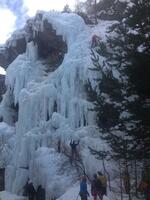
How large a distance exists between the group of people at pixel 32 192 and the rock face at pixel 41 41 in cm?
866

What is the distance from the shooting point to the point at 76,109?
84.7 feet

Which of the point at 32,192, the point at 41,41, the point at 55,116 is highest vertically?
the point at 41,41

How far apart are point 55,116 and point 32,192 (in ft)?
14.2

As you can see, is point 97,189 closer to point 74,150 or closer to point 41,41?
point 74,150

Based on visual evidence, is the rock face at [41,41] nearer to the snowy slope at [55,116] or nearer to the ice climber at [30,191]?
the snowy slope at [55,116]

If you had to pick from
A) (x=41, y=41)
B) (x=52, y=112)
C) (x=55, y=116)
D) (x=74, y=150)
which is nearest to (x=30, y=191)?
(x=74, y=150)

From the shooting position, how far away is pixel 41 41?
→ 32719mm

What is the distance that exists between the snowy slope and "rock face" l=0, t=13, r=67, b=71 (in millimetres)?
836

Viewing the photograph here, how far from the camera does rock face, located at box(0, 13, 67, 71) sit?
1242 inches

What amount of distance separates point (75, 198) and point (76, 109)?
6203 mm

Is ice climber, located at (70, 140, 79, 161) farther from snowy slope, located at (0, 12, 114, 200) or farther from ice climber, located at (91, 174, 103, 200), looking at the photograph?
ice climber, located at (91, 174, 103, 200)

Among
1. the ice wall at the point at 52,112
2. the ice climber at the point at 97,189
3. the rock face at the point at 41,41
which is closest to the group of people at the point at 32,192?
the ice wall at the point at 52,112

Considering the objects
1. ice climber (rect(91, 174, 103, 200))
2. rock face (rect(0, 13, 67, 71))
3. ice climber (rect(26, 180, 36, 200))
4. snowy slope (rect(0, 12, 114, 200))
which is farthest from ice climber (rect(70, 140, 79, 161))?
rock face (rect(0, 13, 67, 71))

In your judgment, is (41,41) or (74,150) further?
(41,41)
